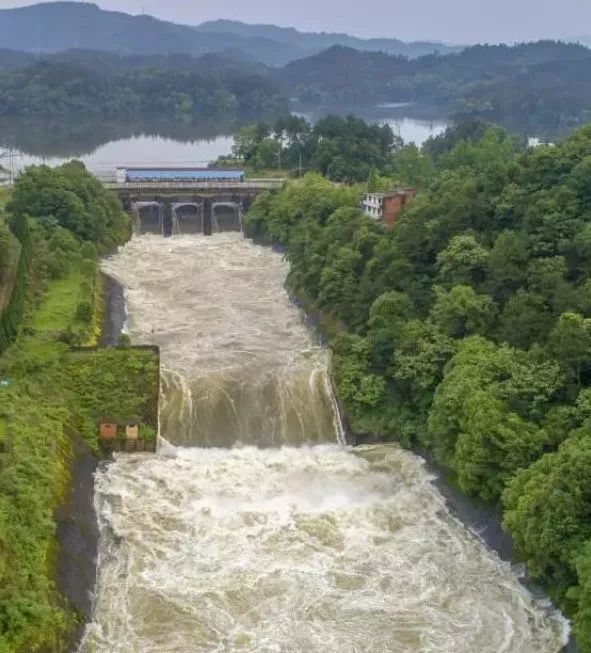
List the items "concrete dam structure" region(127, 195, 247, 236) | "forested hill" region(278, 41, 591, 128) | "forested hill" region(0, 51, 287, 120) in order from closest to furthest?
"concrete dam structure" region(127, 195, 247, 236) < "forested hill" region(0, 51, 287, 120) < "forested hill" region(278, 41, 591, 128)

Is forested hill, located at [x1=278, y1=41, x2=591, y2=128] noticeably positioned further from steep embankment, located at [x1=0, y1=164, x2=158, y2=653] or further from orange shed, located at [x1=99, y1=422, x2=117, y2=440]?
orange shed, located at [x1=99, y1=422, x2=117, y2=440]

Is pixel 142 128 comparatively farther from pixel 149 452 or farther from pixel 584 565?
pixel 584 565

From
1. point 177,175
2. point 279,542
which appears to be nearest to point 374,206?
point 279,542

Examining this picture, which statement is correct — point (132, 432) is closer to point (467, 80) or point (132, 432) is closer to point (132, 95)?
point (132, 95)

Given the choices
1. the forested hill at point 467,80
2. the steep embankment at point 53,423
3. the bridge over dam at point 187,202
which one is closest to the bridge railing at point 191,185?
the bridge over dam at point 187,202

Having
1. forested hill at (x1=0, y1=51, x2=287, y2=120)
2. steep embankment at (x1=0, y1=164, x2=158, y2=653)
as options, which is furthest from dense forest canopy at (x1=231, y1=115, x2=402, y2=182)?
forested hill at (x1=0, y1=51, x2=287, y2=120)

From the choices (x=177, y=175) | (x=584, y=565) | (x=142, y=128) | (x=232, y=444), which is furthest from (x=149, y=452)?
(x=142, y=128)
